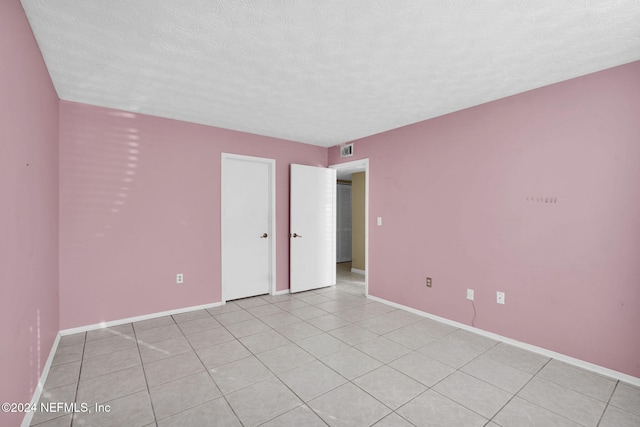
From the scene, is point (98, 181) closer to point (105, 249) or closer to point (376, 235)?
point (105, 249)

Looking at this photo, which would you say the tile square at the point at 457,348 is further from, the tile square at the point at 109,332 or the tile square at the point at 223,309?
the tile square at the point at 109,332

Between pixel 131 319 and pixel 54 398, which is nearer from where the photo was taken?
pixel 54 398

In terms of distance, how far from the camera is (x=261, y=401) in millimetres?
1969

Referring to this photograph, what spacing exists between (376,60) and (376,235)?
2.57 metres

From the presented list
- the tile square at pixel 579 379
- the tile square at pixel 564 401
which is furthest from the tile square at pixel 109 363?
the tile square at pixel 579 379

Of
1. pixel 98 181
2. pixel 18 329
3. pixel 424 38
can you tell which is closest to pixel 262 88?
pixel 424 38

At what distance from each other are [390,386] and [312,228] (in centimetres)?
287

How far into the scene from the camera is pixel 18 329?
5.25ft

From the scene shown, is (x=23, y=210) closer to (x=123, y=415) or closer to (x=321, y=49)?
(x=123, y=415)

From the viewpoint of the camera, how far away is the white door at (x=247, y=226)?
4117 millimetres

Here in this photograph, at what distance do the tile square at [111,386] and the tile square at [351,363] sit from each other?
1420mm

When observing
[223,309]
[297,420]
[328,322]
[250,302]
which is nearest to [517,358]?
[328,322]

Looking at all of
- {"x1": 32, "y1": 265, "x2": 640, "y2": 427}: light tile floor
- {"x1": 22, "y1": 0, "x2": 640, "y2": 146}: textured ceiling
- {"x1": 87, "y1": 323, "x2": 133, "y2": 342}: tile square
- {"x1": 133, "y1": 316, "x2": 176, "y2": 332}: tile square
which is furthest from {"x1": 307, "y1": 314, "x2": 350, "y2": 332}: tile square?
{"x1": 22, "y1": 0, "x2": 640, "y2": 146}: textured ceiling

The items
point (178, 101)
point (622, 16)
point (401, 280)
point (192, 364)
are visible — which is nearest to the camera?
point (622, 16)
